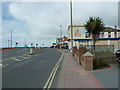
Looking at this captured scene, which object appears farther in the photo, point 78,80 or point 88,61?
point 88,61

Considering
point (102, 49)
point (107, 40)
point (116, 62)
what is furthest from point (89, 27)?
point (107, 40)

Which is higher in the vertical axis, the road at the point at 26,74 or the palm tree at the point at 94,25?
the palm tree at the point at 94,25

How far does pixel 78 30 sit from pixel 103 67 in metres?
48.1

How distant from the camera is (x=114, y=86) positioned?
680 cm

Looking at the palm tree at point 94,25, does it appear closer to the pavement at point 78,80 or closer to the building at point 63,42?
the pavement at point 78,80

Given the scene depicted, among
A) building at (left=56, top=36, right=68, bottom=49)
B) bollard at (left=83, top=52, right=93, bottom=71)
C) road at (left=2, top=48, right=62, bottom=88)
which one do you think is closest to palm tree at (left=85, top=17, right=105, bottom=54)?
road at (left=2, top=48, right=62, bottom=88)

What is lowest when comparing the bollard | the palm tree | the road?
the road

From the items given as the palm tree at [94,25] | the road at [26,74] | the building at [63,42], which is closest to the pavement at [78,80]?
the road at [26,74]

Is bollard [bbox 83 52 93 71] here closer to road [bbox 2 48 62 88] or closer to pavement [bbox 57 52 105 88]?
pavement [bbox 57 52 105 88]

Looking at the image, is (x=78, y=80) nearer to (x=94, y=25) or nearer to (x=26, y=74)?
(x=26, y=74)

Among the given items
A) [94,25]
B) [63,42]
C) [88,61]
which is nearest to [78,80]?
[88,61]

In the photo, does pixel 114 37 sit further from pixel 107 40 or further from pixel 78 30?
pixel 78 30

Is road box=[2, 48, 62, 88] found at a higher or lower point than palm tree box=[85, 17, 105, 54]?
lower

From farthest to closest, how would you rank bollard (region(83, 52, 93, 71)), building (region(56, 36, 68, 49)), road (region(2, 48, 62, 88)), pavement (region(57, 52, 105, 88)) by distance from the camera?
building (region(56, 36, 68, 49)) → bollard (region(83, 52, 93, 71)) → road (region(2, 48, 62, 88)) → pavement (region(57, 52, 105, 88))
